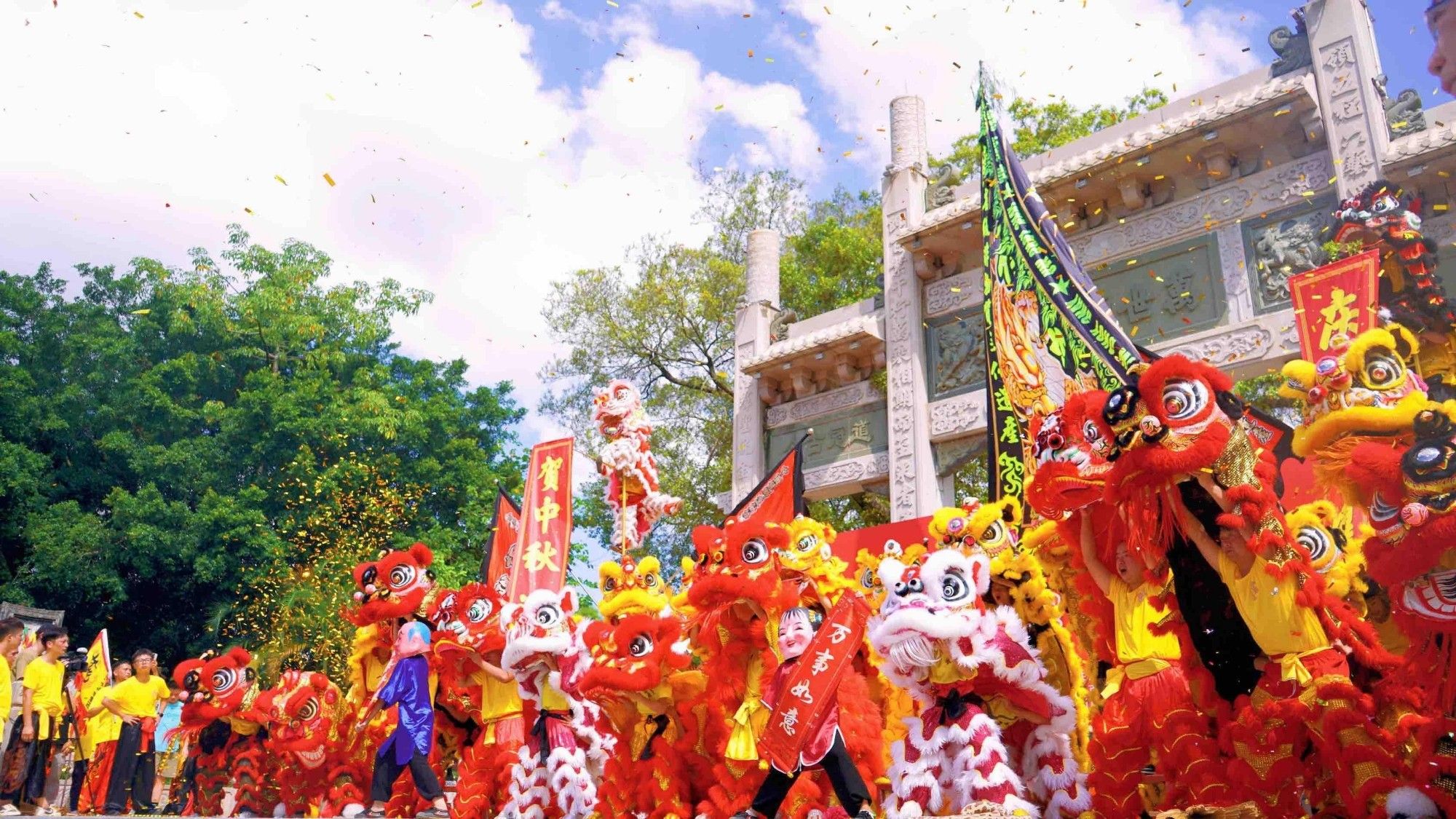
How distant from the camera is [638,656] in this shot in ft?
17.7

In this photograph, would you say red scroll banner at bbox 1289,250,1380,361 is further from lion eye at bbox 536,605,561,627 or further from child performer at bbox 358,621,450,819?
child performer at bbox 358,621,450,819

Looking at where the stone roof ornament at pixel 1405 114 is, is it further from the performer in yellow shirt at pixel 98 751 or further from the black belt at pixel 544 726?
the performer in yellow shirt at pixel 98 751

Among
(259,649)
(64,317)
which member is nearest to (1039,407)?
(259,649)

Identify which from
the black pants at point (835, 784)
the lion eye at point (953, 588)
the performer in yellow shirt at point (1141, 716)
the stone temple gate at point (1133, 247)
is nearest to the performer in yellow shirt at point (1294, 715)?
the performer in yellow shirt at point (1141, 716)

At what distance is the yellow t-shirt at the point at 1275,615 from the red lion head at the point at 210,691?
6.58m

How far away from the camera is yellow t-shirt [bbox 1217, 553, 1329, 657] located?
3.55 m

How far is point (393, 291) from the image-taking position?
20.4 metres

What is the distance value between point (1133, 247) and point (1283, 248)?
1.30 metres

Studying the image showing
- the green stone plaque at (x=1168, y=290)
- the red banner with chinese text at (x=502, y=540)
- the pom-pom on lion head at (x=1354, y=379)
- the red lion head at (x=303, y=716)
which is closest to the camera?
the pom-pom on lion head at (x=1354, y=379)

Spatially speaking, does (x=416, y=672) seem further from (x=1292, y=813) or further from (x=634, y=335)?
(x=634, y=335)

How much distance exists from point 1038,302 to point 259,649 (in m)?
13.9

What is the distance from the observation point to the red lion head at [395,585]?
6.73 meters

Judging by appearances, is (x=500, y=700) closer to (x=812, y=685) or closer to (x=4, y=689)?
(x=812, y=685)

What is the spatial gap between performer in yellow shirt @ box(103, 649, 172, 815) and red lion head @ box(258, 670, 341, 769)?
1.03 metres
